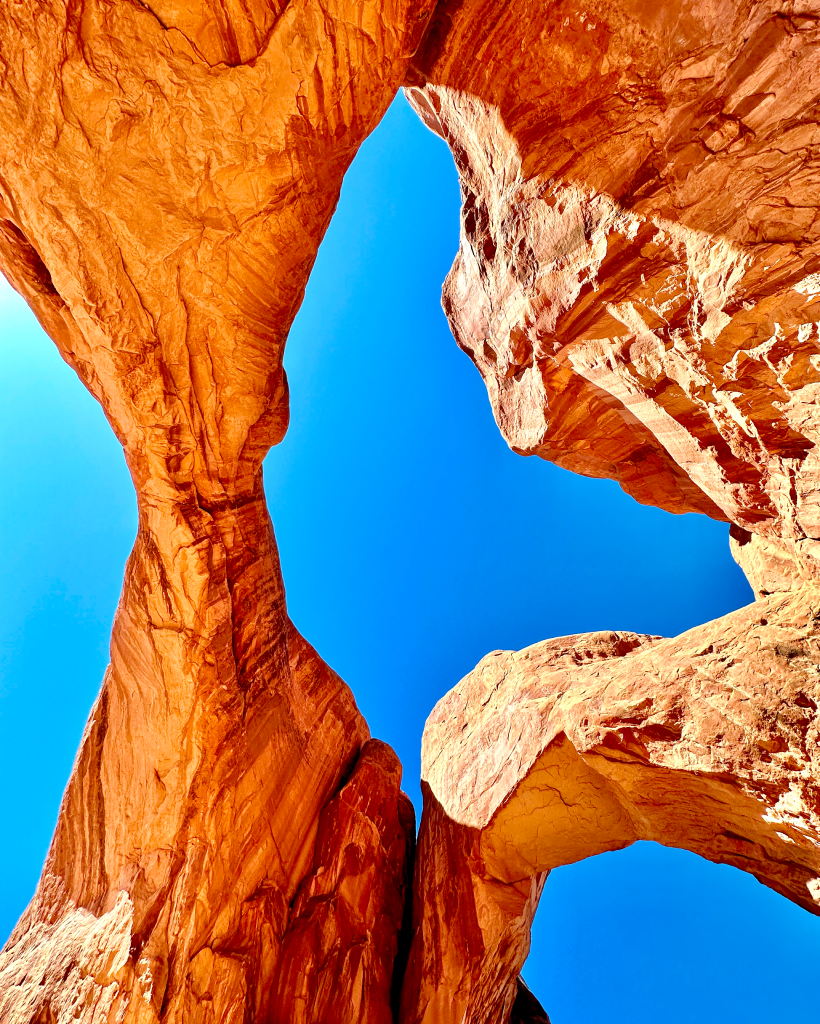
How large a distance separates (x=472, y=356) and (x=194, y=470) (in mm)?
4235

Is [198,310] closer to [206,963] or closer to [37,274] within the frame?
[37,274]

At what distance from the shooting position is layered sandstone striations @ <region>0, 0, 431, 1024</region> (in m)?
3.86

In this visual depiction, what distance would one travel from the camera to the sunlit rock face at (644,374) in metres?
3.61

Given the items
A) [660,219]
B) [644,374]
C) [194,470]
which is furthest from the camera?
[194,470]

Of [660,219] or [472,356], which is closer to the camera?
[660,219]

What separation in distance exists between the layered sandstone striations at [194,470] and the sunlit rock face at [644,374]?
4.20ft

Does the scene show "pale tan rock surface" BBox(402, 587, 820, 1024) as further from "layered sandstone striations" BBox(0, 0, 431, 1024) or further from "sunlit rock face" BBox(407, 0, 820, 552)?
"sunlit rock face" BBox(407, 0, 820, 552)

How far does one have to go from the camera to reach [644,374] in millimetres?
4906

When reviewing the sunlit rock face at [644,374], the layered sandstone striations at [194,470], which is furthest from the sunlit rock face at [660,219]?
the layered sandstone striations at [194,470]

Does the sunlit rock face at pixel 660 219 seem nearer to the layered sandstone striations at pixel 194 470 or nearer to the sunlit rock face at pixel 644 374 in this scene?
the sunlit rock face at pixel 644 374

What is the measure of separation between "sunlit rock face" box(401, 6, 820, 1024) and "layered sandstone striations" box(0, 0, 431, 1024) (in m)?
1.28

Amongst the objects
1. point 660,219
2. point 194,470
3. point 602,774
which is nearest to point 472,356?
point 660,219

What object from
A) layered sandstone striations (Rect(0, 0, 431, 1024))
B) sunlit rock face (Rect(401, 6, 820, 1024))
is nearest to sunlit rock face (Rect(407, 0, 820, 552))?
sunlit rock face (Rect(401, 6, 820, 1024))

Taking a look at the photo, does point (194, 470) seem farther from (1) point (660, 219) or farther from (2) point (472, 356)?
(1) point (660, 219)
